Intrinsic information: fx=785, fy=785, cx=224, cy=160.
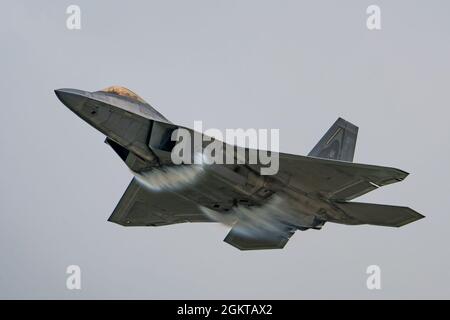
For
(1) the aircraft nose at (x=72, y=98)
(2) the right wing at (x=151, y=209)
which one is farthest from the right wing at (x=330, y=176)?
(1) the aircraft nose at (x=72, y=98)

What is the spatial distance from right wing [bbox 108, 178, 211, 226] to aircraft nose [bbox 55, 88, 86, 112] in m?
6.36

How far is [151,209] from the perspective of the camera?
3275 centimetres

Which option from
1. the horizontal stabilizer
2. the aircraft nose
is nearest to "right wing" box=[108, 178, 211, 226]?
the horizontal stabilizer

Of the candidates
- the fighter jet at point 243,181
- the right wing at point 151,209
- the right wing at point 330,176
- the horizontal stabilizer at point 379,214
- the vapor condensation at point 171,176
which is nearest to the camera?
the fighter jet at point 243,181

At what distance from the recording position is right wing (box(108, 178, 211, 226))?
3170cm

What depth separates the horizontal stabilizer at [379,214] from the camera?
2862cm

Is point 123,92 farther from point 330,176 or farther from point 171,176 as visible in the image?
point 330,176

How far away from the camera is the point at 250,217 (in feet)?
98.5

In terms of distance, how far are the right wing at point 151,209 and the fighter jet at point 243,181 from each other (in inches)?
8.9

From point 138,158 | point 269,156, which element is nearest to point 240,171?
point 269,156

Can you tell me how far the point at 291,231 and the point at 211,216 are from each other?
3.29m

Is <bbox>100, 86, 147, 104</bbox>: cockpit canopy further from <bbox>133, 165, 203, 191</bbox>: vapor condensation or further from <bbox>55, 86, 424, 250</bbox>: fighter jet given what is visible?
<bbox>133, 165, 203, 191</bbox>: vapor condensation

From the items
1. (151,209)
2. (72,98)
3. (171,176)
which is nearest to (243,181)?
(171,176)

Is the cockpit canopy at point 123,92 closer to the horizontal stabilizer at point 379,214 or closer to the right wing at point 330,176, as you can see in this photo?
the right wing at point 330,176
